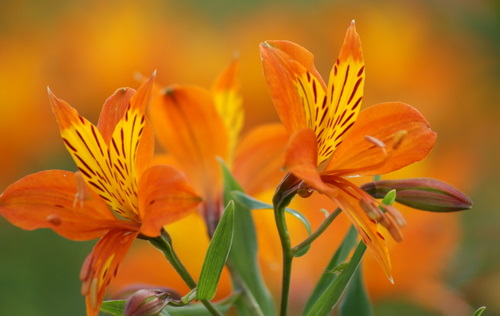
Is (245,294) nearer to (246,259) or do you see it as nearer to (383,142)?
(246,259)

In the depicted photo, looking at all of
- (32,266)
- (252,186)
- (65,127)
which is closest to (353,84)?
(65,127)

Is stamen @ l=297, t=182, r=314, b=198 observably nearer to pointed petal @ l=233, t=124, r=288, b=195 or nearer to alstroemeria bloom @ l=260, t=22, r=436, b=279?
alstroemeria bloom @ l=260, t=22, r=436, b=279

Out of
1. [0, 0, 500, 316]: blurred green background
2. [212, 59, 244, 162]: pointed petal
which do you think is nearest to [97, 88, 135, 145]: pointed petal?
[212, 59, 244, 162]: pointed petal

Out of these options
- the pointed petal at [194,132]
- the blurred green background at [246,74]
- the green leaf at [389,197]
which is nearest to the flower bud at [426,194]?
the green leaf at [389,197]

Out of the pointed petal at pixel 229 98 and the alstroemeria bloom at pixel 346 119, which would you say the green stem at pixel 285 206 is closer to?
the alstroemeria bloom at pixel 346 119

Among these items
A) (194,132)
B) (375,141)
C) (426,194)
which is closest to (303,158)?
(375,141)

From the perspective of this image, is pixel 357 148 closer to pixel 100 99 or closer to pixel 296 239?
pixel 296 239
